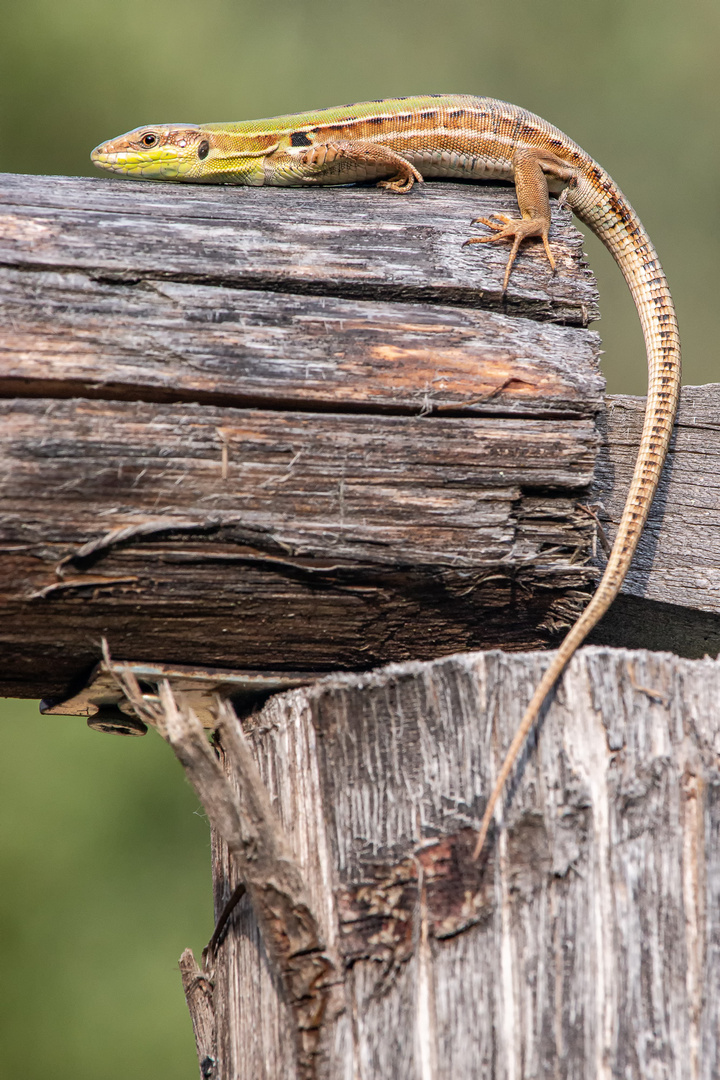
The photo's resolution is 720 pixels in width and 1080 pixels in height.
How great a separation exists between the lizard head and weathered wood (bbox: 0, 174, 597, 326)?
1290 millimetres

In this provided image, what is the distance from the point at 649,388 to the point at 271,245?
742 millimetres

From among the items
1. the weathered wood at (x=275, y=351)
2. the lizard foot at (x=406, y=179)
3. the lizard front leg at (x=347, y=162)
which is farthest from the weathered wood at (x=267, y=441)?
the lizard front leg at (x=347, y=162)

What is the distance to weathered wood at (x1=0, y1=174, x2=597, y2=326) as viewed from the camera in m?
1.30

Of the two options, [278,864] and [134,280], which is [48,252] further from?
[278,864]

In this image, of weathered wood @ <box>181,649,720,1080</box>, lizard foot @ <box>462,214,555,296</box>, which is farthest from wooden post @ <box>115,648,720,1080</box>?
lizard foot @ <box>462,214,555,296</box>

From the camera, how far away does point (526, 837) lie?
1.19 m

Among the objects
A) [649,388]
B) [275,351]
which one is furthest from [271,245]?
[649,388]

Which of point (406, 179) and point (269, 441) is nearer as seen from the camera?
point (269, 441)

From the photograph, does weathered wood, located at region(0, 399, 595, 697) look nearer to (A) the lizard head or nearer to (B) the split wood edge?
(B) the split wood edge

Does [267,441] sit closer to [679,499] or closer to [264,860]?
[264,860]

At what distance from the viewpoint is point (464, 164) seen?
249cm

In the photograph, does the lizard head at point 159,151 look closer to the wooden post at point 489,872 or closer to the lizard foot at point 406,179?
the lizard foot at point 406,179

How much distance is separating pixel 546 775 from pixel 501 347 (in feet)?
2.05

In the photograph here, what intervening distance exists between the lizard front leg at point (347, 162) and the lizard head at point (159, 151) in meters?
0.37
